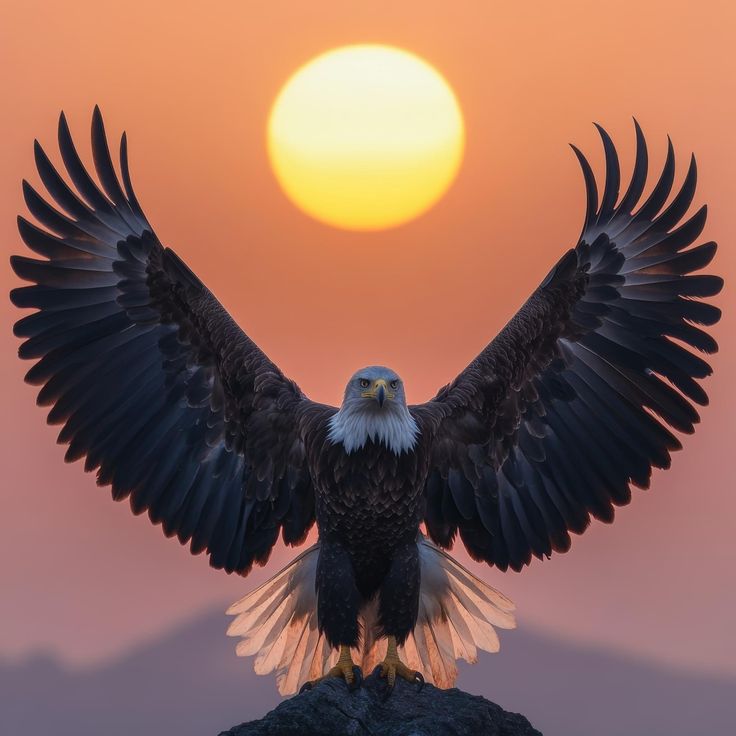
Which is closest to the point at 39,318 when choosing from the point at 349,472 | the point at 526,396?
the point at 349,472

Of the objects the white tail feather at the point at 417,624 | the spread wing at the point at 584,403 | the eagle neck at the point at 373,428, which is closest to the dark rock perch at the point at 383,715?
the white tail feather at the point at 417,624

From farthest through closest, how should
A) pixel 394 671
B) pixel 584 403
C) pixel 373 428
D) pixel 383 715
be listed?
pixel 584 403 < pixel 373 428 < pixel 394 671 < pixel 383 715

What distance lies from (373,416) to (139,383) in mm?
1720

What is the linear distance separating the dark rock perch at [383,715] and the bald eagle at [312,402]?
1042 millimetres

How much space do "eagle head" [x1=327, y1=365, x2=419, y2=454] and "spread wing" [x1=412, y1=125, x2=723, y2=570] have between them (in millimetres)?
851

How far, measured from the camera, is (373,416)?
6504mm

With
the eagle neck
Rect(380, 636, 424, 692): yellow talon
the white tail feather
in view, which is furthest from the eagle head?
Rect(380, 636, 424, 692): yellow talon

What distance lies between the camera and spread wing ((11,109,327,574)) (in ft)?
24.5

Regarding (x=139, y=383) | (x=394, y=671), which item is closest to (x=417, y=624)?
(x=394, y=671)

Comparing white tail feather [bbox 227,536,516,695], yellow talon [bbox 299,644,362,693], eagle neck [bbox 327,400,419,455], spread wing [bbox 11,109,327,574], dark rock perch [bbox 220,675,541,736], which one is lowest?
dark rock perch [bbox 220,675,541,736]

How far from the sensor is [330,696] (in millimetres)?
5711

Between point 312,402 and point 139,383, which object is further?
point 139,383

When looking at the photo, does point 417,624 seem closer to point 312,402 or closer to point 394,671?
point 394,671

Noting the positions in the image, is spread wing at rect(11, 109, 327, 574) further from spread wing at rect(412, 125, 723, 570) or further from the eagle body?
spread wing at rect(412, 125, 723, 570)
